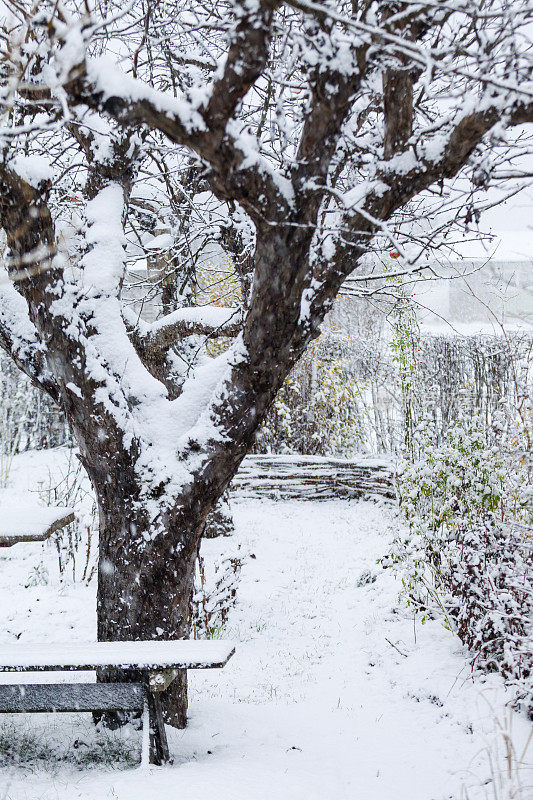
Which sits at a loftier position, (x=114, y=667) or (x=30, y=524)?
(x=30, y=524)

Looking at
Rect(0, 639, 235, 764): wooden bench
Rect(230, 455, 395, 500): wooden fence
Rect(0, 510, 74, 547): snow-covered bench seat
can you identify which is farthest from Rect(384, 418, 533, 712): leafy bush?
Rect(230, 455, 395, 500): wooden fence

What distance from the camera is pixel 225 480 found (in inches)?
131

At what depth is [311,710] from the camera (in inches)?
149

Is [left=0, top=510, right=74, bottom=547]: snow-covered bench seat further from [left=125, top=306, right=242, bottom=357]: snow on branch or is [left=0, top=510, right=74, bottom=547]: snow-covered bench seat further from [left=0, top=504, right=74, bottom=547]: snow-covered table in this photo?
[left=125, top=306, right=242, bottom=357]: snow on branch

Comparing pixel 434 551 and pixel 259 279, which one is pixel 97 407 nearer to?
pixel 259 279

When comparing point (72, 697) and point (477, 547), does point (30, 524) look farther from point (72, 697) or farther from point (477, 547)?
point (477, 547)

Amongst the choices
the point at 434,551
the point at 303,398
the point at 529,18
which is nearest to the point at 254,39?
the point at 529,18

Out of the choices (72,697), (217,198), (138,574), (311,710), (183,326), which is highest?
(217,198)

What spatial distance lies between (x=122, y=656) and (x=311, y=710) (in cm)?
151

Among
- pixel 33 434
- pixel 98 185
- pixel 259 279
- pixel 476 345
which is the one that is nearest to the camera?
pixel 259 279

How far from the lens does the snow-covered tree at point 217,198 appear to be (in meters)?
2.52

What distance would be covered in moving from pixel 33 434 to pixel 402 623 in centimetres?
790

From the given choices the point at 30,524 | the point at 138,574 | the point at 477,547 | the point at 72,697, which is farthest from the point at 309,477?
the point at 72,697

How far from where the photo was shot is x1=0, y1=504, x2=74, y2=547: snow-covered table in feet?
12.4
